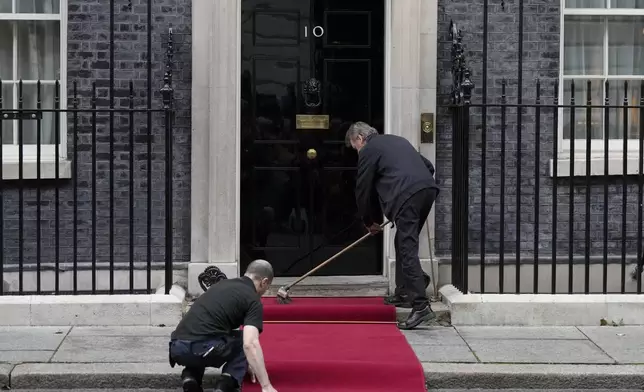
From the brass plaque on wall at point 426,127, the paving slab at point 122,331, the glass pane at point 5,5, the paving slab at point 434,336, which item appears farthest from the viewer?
the glass pane at point 5,5

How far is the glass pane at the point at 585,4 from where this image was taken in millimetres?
8672

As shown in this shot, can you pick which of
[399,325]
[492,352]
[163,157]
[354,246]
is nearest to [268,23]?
[163,157]

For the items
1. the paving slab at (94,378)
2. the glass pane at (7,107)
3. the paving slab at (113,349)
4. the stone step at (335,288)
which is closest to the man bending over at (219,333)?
the paving slab at (94,378)

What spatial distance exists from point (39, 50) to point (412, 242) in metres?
3.43

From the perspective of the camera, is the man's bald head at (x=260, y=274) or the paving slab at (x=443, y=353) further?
the paving slab at (x=443, y=353)

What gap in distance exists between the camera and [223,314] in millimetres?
5875

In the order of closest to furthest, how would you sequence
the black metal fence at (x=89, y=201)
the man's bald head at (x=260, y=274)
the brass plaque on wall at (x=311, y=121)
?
the man's bald head at (x=260, y=274) → the black metal fence at (x=89, y=201) → the brass plaque on wall at (x=311, y=121)

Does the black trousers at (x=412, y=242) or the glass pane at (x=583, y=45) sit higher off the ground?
the glass pane at (x=583, y=45)

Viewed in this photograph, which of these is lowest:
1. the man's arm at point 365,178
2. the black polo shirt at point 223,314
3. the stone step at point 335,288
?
the stone step at point 335,288

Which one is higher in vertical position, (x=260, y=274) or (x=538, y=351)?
(x=260, y=274)

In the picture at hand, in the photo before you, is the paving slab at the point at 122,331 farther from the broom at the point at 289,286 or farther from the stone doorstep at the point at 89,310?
the broom at the point at 289,286

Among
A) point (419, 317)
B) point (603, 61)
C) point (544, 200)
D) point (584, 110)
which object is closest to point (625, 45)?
point (603, 61)

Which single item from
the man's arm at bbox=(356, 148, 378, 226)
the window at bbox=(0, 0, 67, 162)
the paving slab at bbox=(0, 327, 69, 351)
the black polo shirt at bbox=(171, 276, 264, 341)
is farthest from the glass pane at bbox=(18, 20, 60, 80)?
the black polo shirt at bbox=(171, 276, 264, 341)

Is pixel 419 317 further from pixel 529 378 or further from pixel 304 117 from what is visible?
pixel 304 117
